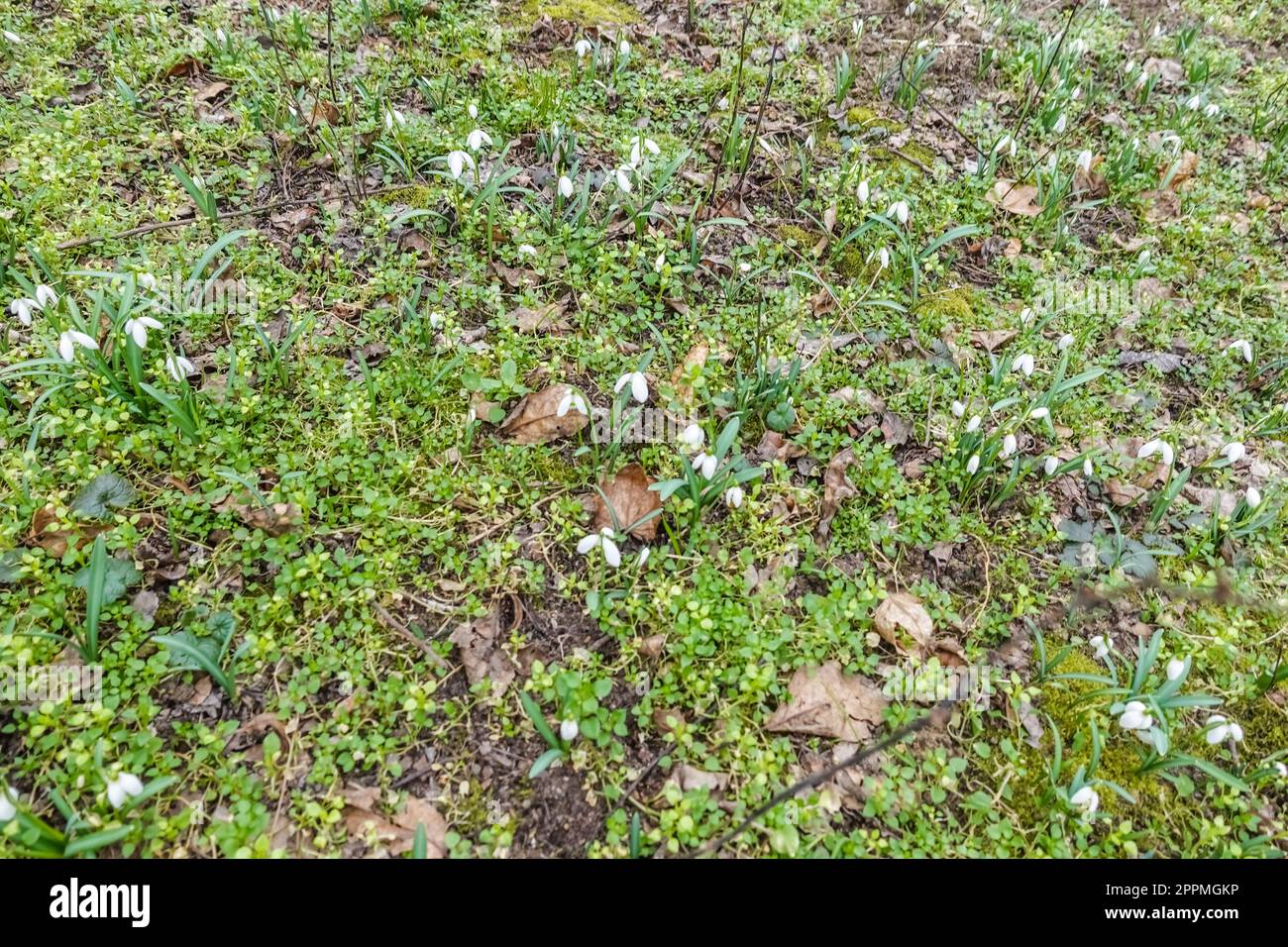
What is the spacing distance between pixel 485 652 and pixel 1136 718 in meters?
1.95

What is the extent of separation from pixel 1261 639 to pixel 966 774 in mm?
1290

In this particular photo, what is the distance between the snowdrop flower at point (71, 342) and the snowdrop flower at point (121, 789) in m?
1.49

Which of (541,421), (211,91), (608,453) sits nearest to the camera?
(608,453)

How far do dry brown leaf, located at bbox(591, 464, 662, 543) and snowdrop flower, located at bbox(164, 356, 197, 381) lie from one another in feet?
5.10

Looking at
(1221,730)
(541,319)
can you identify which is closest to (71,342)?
(541,319)

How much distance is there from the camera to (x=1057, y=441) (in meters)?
2.97

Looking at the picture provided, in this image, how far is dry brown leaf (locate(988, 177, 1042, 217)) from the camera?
12.7 ft

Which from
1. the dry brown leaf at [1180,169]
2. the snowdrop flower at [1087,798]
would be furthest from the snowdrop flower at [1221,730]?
the dry brown leaf at [1180,169]

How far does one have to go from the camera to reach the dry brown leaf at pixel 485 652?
7.38ft

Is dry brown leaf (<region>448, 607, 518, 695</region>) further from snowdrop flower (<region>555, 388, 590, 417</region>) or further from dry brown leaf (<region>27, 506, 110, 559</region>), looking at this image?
dry brown leaf (<region>27, 506, 110, 559</region>)

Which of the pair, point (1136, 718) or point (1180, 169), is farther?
point (1180, 169)

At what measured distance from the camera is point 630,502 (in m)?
2.66

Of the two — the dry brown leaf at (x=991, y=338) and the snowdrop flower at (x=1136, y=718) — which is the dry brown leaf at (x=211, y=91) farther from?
the snowdrop flower at (x=1136, y=718)

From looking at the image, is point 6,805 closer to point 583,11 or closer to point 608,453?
point 608,453
